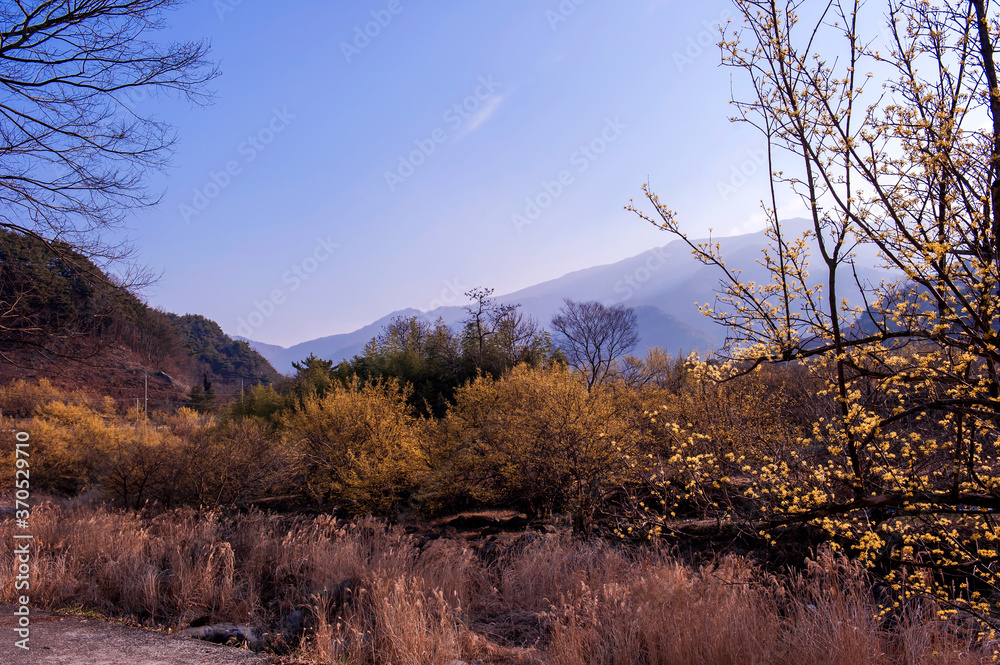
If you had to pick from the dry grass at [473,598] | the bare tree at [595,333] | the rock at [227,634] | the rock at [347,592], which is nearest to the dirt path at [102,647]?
the rock at [227,634]

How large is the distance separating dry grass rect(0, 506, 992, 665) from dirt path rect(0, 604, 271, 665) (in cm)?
59

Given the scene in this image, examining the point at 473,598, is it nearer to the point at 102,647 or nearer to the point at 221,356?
the point at 102,647

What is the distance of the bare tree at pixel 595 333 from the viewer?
117 ft

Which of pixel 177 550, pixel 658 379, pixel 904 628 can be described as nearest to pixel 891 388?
pixel 904 628

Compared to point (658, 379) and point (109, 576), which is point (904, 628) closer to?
point (109, 576)

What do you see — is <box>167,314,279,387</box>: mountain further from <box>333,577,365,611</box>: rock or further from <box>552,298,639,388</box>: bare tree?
<box>333,577,365,611</box>: rock

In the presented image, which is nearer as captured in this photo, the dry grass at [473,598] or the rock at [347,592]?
the dry grass at [473,598]

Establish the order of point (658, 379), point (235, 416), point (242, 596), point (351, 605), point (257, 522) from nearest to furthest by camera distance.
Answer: point (351, 605) → point (242, 596) → point (257, 522) → point (658, 379) → point (235, 416)

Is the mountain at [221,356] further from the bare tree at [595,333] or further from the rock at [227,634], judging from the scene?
the rock at [227,634]

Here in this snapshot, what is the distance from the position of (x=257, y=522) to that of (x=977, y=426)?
8.69 m

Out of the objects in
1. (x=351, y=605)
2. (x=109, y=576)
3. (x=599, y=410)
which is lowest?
(x=351, y=605)

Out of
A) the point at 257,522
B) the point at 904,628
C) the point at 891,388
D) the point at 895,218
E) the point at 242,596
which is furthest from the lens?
the point at 257,522

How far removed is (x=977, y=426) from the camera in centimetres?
258

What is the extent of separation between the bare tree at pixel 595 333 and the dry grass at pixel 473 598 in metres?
27.9
